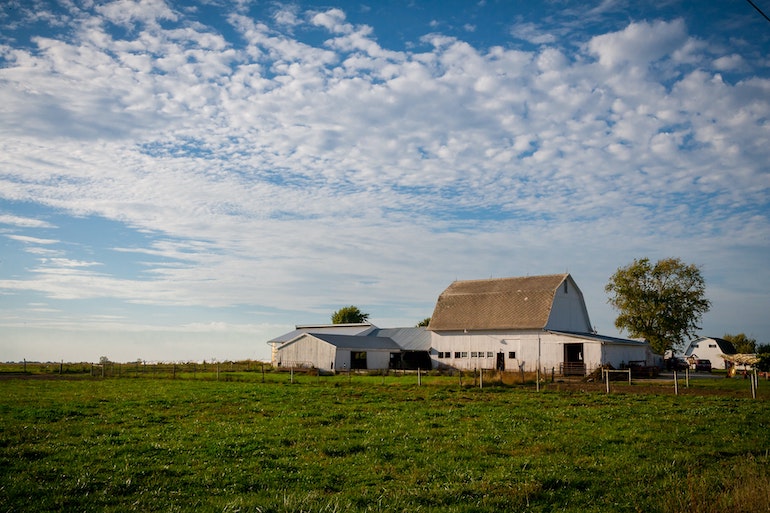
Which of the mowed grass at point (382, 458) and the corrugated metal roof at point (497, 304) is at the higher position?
the corrugated metal roof at point (497, 304)

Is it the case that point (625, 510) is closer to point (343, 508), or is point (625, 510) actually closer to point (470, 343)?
point (343, 508)

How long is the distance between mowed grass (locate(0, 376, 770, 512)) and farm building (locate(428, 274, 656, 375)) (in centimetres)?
3475

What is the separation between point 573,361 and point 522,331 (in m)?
6.01

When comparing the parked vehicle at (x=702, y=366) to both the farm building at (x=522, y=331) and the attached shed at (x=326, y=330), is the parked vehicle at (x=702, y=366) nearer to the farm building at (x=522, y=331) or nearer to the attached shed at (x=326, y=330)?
the farm building at (x=522, y=331)

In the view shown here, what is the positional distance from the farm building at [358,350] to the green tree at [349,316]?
50.6 m

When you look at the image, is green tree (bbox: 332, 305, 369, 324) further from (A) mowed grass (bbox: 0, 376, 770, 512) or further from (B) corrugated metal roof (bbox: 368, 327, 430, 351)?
(A) mowed grass (bbox: 0, 376, 770, 512)

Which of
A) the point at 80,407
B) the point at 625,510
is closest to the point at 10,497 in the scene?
the point at 625,510

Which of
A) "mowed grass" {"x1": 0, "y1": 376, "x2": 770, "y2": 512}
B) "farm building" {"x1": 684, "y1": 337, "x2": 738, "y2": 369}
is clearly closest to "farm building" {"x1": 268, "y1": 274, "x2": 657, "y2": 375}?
"mowed grass" {"x1": 0, "y1": 376, "x2": 770, "y2": 512}

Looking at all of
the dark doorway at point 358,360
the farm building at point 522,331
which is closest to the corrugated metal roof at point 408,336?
the farm building at point 522,331

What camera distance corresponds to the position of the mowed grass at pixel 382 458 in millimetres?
11273

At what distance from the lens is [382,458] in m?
15.2

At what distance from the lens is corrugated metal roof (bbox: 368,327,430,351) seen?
77.6m

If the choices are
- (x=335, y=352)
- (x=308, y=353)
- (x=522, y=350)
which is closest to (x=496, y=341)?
(x=522, y=350)

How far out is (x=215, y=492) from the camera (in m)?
11.8
